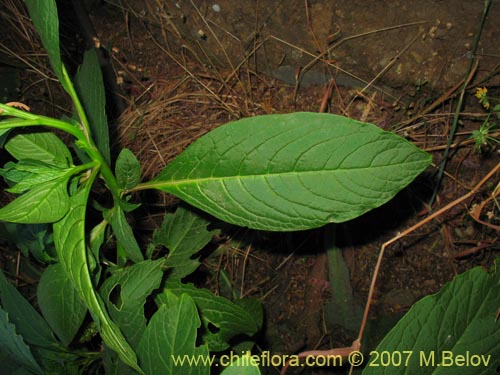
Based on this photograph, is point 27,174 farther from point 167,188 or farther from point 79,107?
point 167,188

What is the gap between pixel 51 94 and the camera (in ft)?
5.90

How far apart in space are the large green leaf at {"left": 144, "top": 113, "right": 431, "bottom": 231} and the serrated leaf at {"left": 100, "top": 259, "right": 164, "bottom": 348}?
281 mm

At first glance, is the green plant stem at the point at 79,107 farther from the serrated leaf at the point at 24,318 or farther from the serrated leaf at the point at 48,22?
the serrated leaf at the point at 24,318

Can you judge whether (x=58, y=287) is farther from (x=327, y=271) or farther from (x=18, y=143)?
(x=327, y=271)

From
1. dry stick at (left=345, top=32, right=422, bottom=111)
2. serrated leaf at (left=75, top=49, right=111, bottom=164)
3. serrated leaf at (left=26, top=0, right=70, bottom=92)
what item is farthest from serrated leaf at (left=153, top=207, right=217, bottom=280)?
dry stick at (left=345, top=32, right=422, bottom=111)

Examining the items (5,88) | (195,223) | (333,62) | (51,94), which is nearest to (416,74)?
(333,62)

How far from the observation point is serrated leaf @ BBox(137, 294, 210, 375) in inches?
36.7

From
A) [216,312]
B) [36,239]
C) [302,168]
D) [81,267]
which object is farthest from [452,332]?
[36,239]

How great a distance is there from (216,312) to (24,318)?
60 centimetres

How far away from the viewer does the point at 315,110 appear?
1.59 metres

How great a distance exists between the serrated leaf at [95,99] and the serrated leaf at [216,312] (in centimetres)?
43

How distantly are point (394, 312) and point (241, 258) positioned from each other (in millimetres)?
622

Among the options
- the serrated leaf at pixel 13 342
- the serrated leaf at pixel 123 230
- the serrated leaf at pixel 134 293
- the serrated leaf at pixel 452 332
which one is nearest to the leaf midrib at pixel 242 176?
the serrated leaf at pixel 123 230

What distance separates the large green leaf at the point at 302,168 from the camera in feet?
2.70
